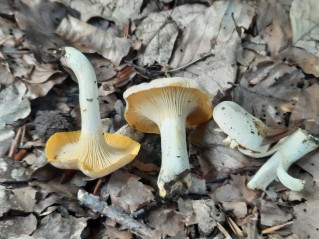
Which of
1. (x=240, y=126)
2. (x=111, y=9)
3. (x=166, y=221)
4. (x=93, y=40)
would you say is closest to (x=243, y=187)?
(x=240, y=126)

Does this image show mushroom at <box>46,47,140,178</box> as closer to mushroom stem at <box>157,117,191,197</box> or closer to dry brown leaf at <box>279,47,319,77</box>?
mushroom stem at <box>157,117,191,197</box>

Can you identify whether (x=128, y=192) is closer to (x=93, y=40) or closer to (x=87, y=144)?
(x=87, y=144)

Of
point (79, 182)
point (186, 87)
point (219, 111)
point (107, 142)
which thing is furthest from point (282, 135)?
point (79, 182)

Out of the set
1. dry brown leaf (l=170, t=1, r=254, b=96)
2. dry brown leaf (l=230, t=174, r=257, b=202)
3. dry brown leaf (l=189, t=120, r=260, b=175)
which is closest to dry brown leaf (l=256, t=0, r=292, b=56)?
dry brown leaf (l=170, t=1, r=254, b=96)

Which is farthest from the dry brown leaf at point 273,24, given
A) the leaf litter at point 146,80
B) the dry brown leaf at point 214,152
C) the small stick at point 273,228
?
the small stick at point 273,228

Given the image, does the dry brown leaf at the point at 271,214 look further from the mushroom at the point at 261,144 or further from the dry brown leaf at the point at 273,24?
the dry brown leaf at the point at 273,24

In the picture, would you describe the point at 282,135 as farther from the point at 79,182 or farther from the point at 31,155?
the point at 31,155
